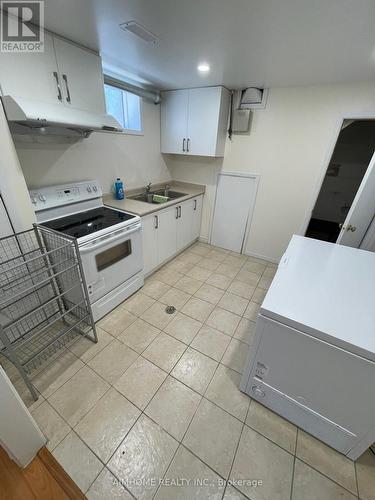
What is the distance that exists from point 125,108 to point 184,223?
165 centimetres

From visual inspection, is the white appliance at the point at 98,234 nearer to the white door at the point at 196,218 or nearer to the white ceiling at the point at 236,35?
the white ceiling at the point at 236,35

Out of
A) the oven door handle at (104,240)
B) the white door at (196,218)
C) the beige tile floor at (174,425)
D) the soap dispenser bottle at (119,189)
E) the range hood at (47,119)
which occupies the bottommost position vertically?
the beige tile floor at (174,425)

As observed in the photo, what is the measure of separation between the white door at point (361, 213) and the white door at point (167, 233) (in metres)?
1.85

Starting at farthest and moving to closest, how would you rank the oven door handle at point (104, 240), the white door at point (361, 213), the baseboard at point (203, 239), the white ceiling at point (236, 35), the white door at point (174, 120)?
the baseboard at point (203, 239) < the white door at point (174, 120) < the white door at point (361, 213) < the oven door handle at point (104, 240) < the white ceiling at point (236, 35)

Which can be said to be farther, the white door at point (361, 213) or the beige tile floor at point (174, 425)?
the white door at point (361, 213)

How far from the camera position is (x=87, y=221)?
6.40 feet

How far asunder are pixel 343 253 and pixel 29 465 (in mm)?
2466

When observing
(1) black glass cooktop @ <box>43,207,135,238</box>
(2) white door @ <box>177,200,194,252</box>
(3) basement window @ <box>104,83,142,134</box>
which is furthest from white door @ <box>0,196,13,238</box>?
(2) white door @ <box>177,200,194,252</box>

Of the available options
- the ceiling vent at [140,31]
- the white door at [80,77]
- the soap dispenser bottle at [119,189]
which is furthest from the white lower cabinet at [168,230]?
the ceiling vent at [140,31]

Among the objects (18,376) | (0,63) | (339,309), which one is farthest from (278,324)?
(0,63)

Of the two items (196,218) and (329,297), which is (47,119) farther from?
(196,218)

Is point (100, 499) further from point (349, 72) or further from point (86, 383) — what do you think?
point (349, 72)

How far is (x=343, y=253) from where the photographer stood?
1.65 m

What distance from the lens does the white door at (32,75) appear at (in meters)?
1.30
